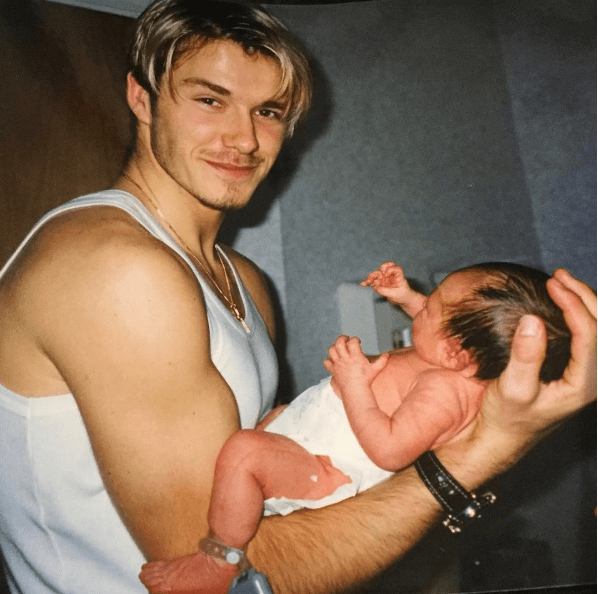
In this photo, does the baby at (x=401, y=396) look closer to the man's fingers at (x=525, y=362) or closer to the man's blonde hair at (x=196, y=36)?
the man's fingers at (x=525, y=362)

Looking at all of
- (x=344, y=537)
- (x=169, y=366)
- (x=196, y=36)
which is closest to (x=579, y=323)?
(x=344, y=537)

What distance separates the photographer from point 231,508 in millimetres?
566

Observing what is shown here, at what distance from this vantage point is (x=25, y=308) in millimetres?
557

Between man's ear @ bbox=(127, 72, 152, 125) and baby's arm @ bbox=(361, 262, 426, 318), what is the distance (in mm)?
405

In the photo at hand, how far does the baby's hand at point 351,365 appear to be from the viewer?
67cm

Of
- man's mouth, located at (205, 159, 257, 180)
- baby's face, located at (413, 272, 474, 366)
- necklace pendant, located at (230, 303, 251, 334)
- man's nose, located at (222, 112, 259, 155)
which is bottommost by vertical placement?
baby's face, located at (413, 272, 474, 366)

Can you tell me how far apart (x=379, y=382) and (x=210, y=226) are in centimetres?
37

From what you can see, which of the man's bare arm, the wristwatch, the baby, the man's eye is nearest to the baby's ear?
the baby

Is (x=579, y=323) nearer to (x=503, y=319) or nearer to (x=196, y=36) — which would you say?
(x=503, y=319)

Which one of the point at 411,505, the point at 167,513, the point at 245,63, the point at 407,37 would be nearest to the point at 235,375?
the point at 167,513

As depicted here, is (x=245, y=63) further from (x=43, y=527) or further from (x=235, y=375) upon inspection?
(x=43, y=527)

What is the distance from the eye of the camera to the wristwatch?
0.66 metres

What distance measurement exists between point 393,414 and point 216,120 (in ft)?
1.53

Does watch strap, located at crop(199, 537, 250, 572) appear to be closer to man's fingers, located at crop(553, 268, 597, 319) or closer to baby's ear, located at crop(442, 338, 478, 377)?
baby's ear, located at crop(442, 338, 478, 377)
